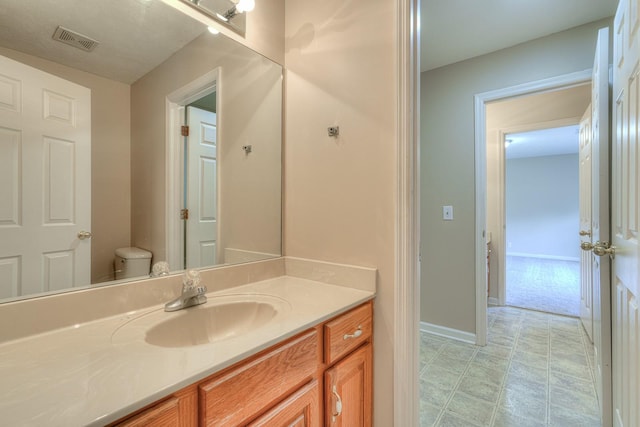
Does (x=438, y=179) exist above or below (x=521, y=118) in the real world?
below

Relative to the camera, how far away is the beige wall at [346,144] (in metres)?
1.17

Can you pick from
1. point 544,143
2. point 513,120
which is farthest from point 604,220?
point 544,143

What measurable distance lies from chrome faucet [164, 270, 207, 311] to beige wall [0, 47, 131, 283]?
0.22 meters

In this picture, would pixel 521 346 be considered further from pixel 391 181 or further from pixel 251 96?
pixel 251 96

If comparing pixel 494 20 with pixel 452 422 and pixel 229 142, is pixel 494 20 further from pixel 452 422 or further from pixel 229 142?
pixel 452 422

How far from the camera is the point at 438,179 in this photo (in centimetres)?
252

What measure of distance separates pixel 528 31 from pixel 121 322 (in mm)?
2850

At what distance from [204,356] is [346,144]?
959 millimetres

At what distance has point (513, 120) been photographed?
327cm

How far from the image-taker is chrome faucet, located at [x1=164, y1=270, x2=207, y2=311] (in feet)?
3.19

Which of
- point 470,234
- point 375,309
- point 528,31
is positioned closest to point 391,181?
point 375,309

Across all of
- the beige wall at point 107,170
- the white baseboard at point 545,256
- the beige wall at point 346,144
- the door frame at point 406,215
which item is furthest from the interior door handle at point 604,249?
the white baseboard at point 545,256

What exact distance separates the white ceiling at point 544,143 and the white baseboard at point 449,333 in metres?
3.19

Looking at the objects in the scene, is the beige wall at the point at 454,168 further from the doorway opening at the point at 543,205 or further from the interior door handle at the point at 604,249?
the doorway opening at the point at 543,205
